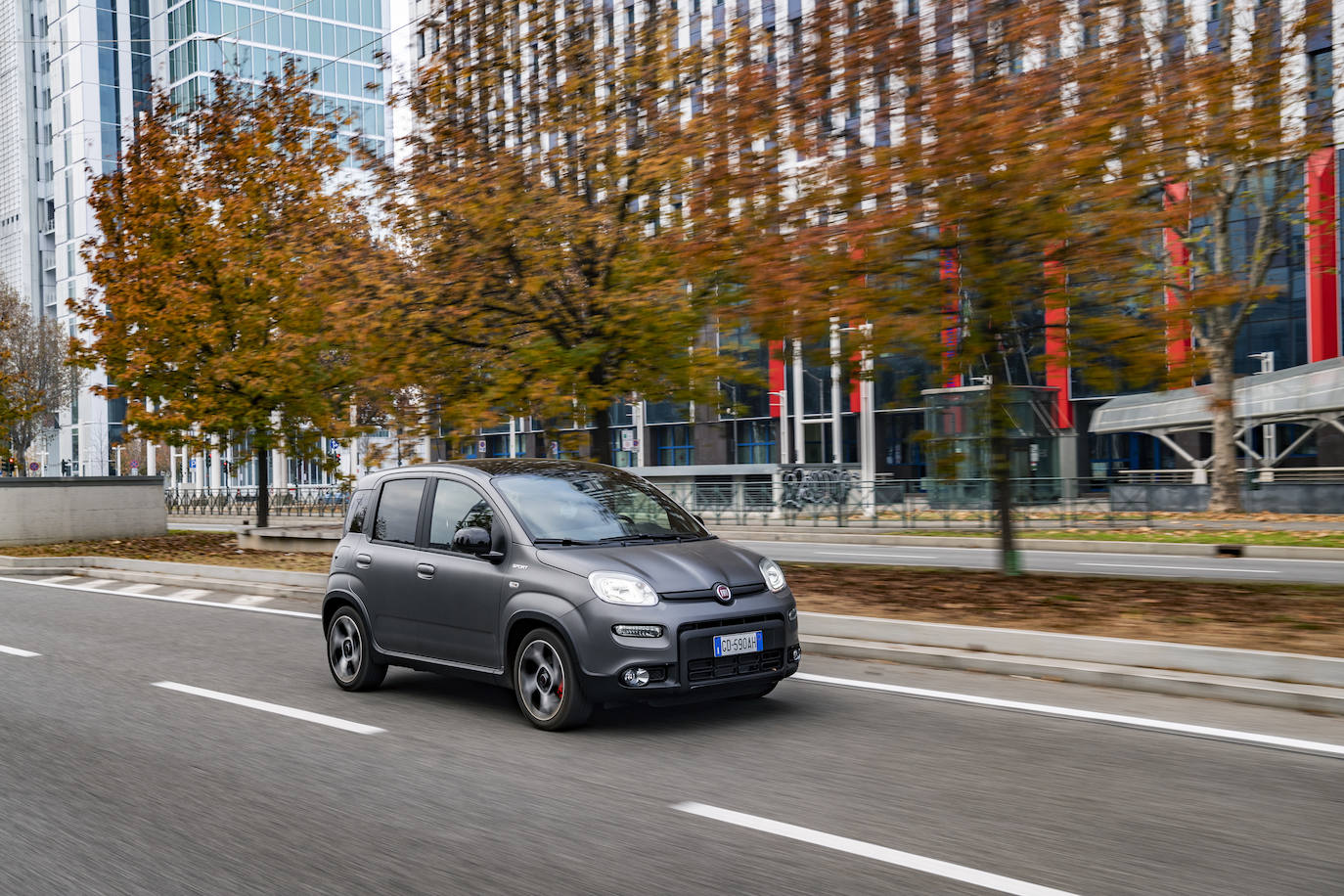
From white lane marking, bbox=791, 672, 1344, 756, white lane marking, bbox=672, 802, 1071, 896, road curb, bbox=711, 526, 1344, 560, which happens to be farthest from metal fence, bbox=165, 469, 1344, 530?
white lane marking, bbox=672, 802, 1071, 896

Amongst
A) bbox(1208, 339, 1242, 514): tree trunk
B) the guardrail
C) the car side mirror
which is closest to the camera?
the car side mirror

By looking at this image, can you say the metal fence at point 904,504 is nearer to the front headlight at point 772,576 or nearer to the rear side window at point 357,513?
the rear side window at point 357,513

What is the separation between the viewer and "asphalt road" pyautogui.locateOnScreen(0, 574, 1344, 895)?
176 inches

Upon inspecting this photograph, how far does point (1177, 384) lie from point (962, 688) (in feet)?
16.3

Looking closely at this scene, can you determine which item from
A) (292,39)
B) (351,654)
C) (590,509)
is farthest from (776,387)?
(292,39)

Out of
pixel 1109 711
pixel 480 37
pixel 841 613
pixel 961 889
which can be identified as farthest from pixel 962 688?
pixel 480 37

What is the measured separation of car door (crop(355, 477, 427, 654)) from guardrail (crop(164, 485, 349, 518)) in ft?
119

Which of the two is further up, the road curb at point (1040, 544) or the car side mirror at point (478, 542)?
the car side mirror at point (478, 542)

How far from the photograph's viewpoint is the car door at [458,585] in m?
7.35

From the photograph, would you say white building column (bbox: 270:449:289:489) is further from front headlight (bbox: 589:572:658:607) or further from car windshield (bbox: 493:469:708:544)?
front headlight (bbox: 589:572:658:607)

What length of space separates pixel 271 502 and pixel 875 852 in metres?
49.6

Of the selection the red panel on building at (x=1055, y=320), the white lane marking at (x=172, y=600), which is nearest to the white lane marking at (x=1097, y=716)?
the red panel on building at (x=1055, y=320)

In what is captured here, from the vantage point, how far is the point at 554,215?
14.8 metres

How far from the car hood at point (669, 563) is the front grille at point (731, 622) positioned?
170 mm
